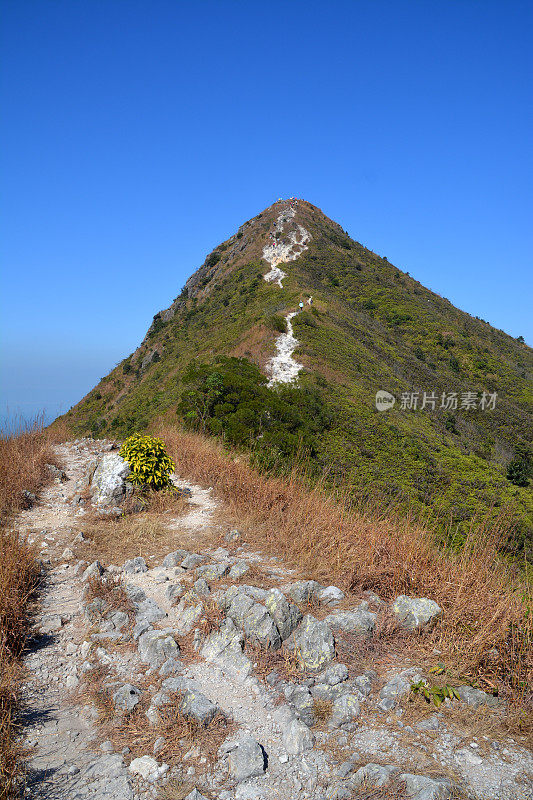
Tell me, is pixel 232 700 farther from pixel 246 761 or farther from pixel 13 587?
pixel 13 587

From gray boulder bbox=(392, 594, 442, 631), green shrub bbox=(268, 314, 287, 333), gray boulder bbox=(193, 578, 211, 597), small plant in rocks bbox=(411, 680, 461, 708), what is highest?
green shrub bbox=(268, 314, 287, 333)

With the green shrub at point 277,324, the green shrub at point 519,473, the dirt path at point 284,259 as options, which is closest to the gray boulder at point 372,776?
the dirt path at point 284,259

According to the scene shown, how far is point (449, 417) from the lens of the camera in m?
30.4

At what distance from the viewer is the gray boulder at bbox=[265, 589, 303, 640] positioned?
11.7ft

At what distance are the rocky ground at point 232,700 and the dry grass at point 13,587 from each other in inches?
5.1

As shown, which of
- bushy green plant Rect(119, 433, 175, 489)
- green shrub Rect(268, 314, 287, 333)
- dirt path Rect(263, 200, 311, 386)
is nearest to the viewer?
bushy green plant Rect(119, 433, 175, 489)

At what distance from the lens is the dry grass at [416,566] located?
3.19 meters

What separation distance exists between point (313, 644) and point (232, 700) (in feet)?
2.42

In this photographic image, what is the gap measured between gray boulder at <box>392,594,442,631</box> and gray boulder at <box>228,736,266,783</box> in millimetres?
1595

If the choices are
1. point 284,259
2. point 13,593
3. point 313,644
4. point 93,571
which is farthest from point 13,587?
point 284,259

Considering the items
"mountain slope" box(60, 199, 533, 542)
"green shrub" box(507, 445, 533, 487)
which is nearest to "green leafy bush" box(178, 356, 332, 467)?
"mountain slope" box(60, 199, 533, 542)

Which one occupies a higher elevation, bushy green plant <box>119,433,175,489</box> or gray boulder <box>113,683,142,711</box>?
bushy green plant <box>119,433,175,489</box>

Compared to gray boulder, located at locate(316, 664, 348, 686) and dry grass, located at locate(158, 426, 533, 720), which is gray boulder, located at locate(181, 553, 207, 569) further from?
gray boulder, located at locate(316, 664, 348, 686)

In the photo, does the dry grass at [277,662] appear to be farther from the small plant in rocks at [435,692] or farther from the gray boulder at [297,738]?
the small plant in rocks at [435,692]
